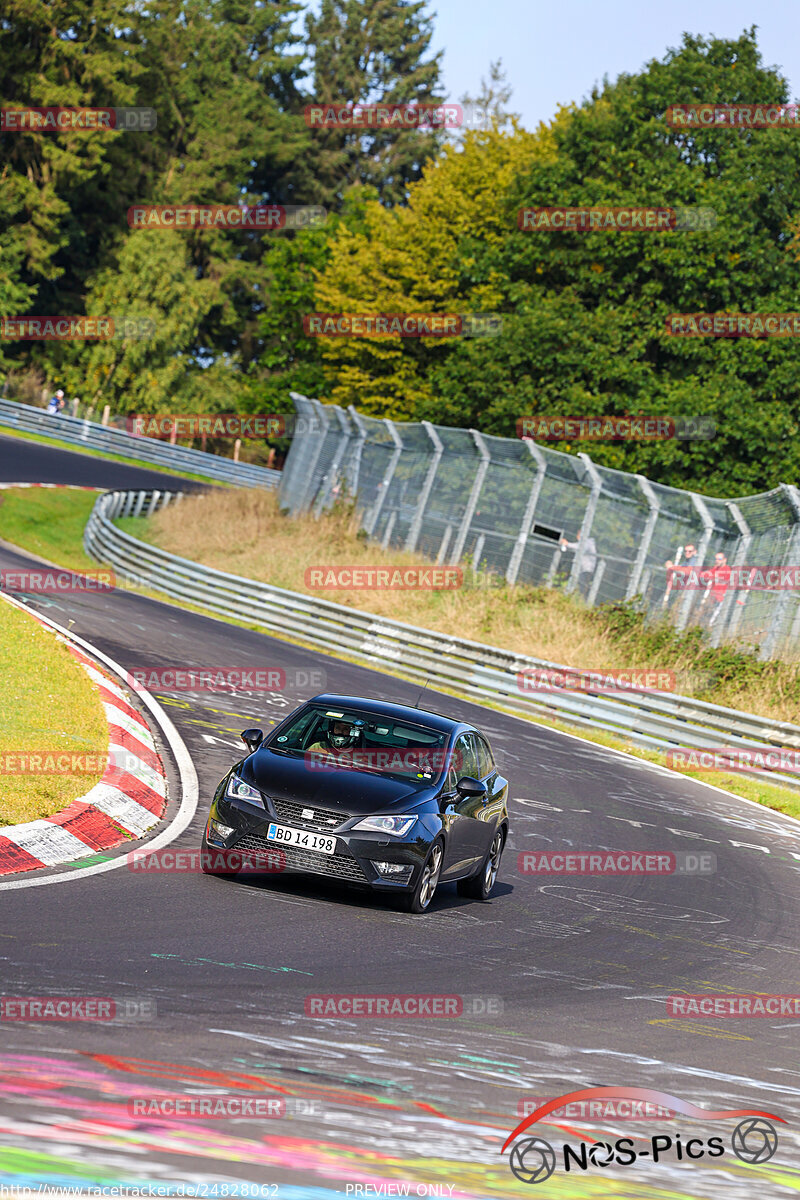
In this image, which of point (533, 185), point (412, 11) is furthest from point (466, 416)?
point (412, 11)

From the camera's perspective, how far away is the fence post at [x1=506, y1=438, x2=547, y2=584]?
1102 inches

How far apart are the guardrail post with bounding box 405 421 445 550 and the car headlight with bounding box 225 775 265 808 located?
847 inches

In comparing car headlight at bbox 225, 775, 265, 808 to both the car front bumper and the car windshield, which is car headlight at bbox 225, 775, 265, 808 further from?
the car windshield

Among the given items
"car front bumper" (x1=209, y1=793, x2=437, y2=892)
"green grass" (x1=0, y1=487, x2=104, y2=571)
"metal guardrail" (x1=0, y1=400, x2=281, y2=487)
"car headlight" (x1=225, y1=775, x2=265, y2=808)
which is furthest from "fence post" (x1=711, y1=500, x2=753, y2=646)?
"metal guardrail" (x1=0, y1=400, x2=281, y2=487)

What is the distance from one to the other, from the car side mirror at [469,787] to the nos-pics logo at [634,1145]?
13.9 feet

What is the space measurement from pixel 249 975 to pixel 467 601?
21.4m

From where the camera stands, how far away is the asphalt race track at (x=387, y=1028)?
470 cm

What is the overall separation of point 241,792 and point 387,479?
23.4 m

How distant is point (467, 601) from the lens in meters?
28.4

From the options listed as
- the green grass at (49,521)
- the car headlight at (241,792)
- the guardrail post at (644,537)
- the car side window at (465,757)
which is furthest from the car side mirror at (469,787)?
the green grass at (49,521)

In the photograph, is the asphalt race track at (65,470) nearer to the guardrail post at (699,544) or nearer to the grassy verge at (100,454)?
the grassy verge at (100,454)

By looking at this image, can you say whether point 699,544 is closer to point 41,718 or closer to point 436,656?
point 436,656

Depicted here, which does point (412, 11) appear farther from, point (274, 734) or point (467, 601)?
point (274, 734)

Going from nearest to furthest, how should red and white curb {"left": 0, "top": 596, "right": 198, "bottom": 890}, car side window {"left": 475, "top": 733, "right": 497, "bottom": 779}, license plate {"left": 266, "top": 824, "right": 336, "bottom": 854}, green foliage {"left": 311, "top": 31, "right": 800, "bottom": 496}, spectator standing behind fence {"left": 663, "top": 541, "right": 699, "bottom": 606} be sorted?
1. red and white curb {"left": 0, "top": 596, "right": 198, "bottom": 890}
2. license plate {"left": 266, "top": 824, "right": 336, "bottom": 854}
3. car side window {"left": 475, "top": 733, "right": 497, "bottom": 779}
4. spectator standing behind fence {"left": 663, "top": 541, "right": 699, "bottom": 606}
5. green foliage {"left": 311, "top": 31, "right": 800, "bottom": 496}
